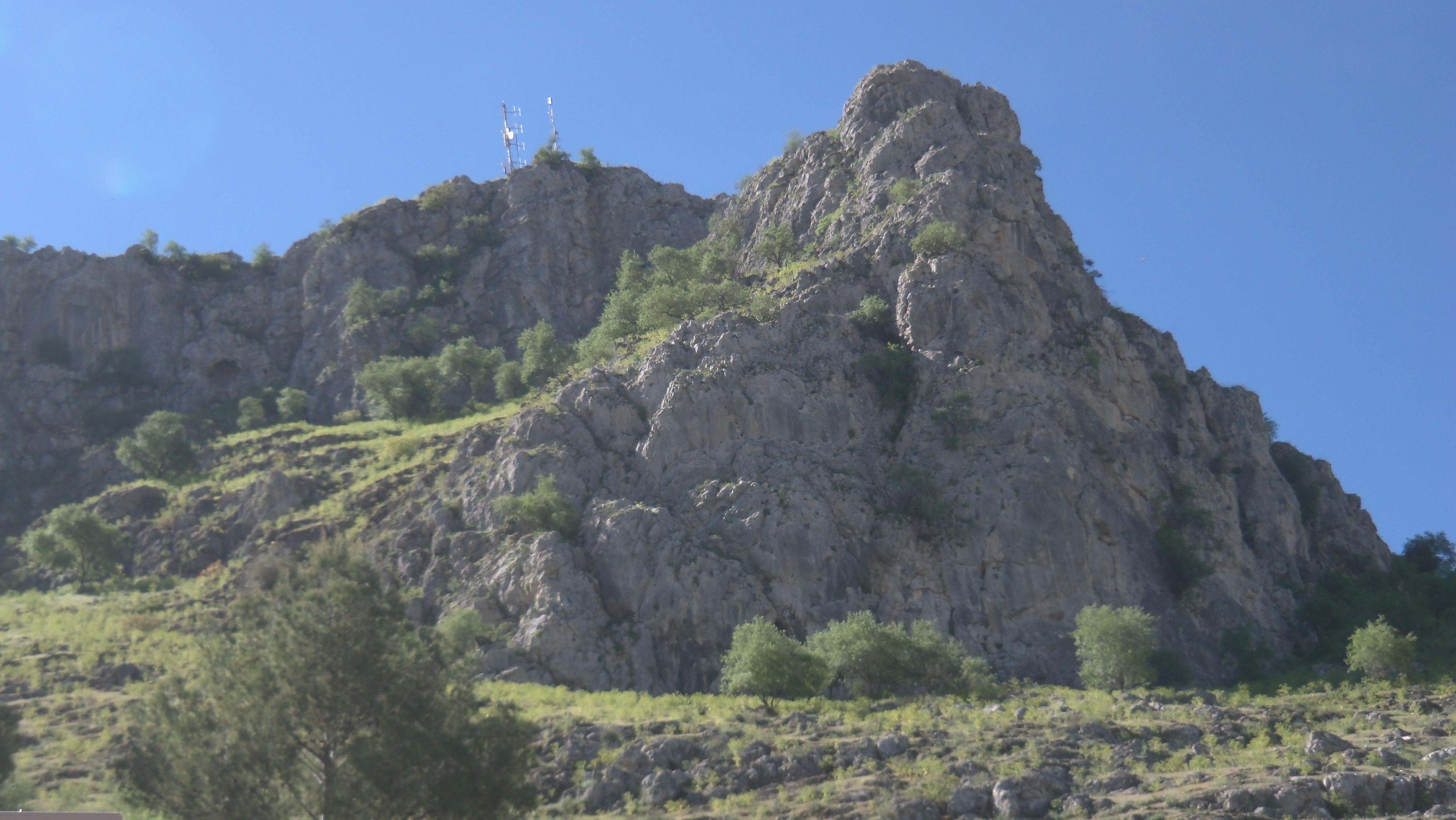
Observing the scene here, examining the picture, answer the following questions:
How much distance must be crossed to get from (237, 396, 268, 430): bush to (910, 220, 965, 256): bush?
160 ft

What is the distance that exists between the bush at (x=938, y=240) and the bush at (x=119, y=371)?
200ft

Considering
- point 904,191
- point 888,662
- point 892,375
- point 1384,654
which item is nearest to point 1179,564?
point 1384,654

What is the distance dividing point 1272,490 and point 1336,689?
1911 cm

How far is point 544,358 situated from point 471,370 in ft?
23.7

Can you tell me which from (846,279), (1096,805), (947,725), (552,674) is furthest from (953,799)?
(846,279)

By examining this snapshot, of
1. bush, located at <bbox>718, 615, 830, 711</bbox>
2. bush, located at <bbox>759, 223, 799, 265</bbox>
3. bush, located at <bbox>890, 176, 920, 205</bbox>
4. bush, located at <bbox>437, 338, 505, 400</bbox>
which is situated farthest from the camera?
bush, located at <bbox>437, 338, 505, 400</bbox>

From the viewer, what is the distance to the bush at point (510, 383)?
8100 centimetres

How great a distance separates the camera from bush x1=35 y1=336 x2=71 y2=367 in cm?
9094

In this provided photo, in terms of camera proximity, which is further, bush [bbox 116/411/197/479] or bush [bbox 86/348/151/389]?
bush [bbox 86/348/151/389]

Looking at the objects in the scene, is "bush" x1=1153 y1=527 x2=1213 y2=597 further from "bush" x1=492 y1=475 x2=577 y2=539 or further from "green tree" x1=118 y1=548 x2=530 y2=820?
"green tree" x1=118 y1=548 x2=530 y2=820

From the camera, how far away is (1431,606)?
6094 cm

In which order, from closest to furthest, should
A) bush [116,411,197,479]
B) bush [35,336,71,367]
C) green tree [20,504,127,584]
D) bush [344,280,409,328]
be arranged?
green tree [20,504,127,584] < bush [116,411,197,479] < bush [35,336,71,367] < bush [344,280,409,328]

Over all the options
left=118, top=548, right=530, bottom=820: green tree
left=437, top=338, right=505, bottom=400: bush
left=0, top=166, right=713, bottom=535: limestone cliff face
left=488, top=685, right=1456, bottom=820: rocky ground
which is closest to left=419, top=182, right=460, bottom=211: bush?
left=0, top=166, right=713, bottom=535: limestone cliff face

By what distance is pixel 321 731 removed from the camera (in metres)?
28.3
